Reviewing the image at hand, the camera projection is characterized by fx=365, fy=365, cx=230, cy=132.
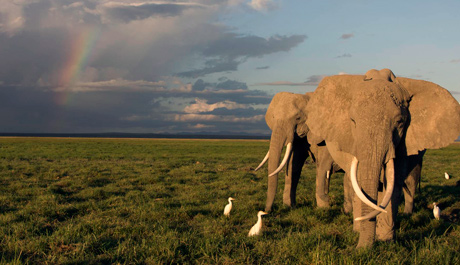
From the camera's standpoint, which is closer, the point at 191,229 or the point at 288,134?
the point at 191,229

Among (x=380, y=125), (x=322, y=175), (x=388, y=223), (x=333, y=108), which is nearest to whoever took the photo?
(x=380, y=125)

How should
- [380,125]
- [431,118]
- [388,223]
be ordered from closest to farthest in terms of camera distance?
[380,125]
[431,118]
[388,223]

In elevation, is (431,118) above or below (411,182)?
above

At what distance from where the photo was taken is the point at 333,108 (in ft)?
23.0

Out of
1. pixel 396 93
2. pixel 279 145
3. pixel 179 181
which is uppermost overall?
pixel 396 93

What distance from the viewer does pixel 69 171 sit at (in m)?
18.4

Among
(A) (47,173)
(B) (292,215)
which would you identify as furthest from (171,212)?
(A) (47,173)

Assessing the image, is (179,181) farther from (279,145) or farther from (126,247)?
(126,247)

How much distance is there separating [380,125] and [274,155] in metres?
4.55

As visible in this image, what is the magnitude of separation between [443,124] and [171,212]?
6291 mm

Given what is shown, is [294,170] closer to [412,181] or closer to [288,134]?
[288,134]

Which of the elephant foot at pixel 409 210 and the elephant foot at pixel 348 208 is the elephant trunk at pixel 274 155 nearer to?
the elephant foot at pixel 348 208

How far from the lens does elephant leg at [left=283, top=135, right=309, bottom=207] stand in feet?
33.7

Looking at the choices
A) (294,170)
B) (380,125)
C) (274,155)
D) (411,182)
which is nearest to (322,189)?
(294,170)
